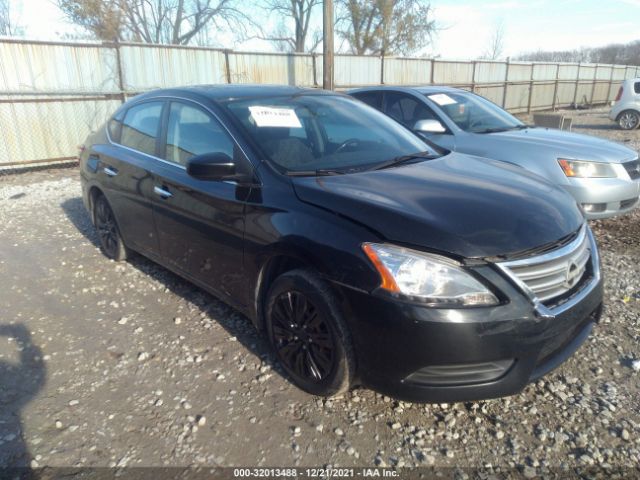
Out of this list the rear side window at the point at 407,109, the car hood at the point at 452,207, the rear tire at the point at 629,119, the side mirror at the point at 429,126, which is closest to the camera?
the car hood at the point at 452,207

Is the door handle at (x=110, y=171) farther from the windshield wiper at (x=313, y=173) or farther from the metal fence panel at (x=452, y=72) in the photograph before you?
the metal fence panel at (x=452, y=72)

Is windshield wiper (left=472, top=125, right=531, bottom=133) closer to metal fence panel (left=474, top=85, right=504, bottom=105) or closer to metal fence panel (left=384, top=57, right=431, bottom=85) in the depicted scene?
metal fence panel (left=384, top=57, right=431, bottom=85)

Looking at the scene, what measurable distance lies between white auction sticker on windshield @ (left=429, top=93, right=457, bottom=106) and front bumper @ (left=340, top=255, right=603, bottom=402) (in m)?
4.06

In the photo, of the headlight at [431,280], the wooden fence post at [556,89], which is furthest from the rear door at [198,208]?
the wooden fence post at [556,89]

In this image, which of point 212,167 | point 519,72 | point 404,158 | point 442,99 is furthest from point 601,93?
point 212,167

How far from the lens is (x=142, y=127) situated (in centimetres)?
401

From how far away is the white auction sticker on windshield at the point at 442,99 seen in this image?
231 inches

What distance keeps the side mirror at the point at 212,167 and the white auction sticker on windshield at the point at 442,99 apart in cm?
385

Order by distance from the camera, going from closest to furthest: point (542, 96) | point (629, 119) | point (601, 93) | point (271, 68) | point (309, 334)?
point (309, 334)
point (271, 68)
point (629, 119)
point (542, 96)
point (601, 93)

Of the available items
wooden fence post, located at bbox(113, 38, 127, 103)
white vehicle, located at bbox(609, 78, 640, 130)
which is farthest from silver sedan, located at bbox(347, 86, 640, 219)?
white vehicle, located at bbox(609, 78, 640, 130)

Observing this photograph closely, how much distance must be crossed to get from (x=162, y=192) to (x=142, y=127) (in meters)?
0.84

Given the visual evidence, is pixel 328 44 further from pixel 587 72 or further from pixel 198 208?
pixel 587 72

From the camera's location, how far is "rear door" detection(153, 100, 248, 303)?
296 centimetres

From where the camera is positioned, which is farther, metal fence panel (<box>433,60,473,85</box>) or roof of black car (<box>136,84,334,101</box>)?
metal fence panel (<box>433,60,473,85</box>)
